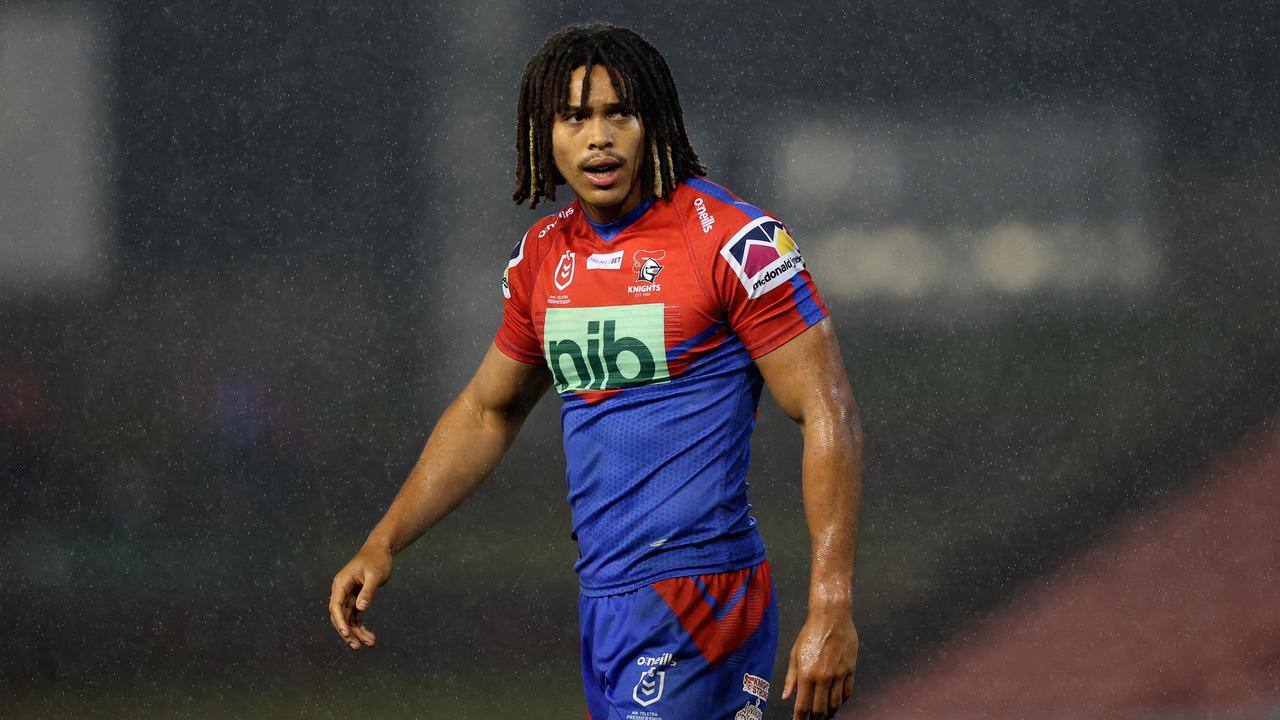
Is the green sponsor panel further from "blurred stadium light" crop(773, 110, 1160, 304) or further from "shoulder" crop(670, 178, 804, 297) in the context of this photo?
"blurred stadium light" crop(773, 110, 1160, 304)

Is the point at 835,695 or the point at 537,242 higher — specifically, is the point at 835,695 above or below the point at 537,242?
below

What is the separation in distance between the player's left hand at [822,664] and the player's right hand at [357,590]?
67 centimetres

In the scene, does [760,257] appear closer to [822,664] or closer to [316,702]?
[822,664]

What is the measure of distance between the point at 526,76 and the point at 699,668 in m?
0.88

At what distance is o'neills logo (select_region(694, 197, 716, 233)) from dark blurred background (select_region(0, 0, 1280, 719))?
2.03 meters

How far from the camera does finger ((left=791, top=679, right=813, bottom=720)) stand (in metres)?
1.81

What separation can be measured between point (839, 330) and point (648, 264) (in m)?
2.14

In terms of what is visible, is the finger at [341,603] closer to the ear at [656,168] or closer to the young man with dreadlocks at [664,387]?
the young man with dreadlocks at [664,387]

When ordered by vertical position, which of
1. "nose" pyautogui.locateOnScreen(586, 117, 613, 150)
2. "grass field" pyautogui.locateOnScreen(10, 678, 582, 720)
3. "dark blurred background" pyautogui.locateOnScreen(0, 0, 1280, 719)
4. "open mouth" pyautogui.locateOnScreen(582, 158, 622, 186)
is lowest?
"grass field" pyautogui.locateOnScreen(10, 678, 582, 720)

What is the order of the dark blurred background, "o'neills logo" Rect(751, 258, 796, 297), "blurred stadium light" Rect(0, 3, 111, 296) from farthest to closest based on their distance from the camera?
A: "blurred stadium light" Rect(0, 3, 111, 296) < the dark blurred background < "o'neills logo" Rect(751, 258, 796, 297)

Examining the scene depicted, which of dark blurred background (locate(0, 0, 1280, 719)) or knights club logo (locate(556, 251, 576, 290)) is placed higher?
knights club logo (locate(556, 251, 576, 290))

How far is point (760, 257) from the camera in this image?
1.97m

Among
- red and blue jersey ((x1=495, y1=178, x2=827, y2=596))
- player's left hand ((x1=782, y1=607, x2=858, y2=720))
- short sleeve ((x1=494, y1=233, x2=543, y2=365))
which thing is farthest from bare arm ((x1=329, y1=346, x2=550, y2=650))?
player's left hand ((x1=782, y1=607, x2=858, y2=720))

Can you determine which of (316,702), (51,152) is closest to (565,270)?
(316,702)
